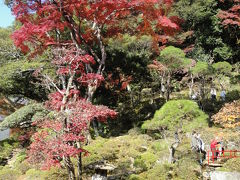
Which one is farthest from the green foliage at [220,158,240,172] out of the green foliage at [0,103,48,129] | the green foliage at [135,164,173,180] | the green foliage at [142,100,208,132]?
the green foliage at [0,103,48,129]

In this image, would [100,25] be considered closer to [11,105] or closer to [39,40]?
[39,40]

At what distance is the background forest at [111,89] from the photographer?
6770 mm

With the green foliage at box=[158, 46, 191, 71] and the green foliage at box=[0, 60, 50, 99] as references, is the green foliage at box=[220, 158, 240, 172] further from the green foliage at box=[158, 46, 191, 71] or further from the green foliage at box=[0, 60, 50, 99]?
the green foliage at box=[0, 60, 50, 99]

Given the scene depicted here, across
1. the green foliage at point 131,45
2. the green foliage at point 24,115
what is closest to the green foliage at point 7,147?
the green foliage at point 24,115

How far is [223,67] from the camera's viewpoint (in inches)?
542

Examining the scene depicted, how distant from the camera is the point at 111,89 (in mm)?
14031

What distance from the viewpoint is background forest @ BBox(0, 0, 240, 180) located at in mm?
6770

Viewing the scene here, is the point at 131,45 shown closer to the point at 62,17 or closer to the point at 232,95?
the point at 62,17

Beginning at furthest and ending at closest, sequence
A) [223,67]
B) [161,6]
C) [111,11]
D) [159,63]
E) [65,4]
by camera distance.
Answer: [161,6]
[223,67]
[159,63]
[111,11]
[65,4]

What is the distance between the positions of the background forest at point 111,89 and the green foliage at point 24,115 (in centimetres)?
4

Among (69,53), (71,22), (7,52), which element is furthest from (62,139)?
(7,52)

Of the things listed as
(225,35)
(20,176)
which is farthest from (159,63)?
(225,35)

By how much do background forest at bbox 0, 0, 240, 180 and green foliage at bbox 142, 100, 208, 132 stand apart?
0.03m

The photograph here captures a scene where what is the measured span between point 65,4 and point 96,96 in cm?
575
